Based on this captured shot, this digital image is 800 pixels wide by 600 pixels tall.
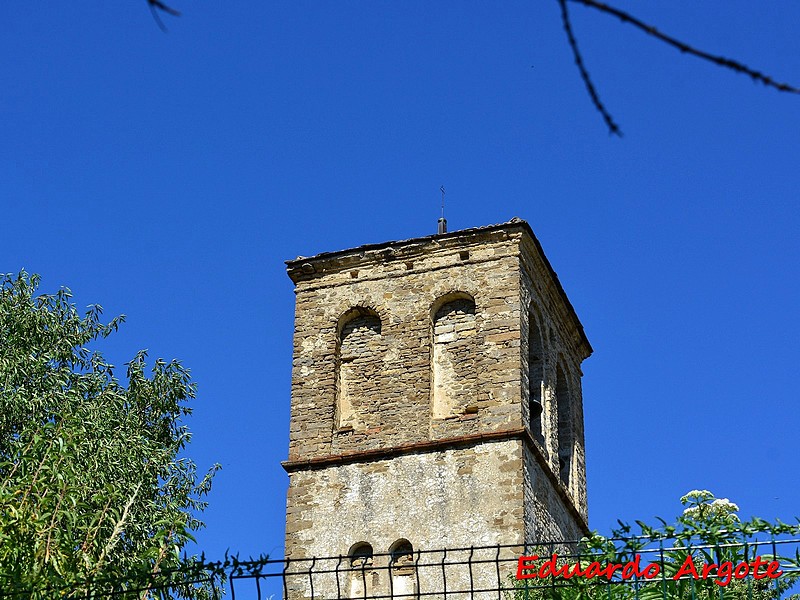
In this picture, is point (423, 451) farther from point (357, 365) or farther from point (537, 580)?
point (537, 580)

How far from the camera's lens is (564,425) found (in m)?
20.6

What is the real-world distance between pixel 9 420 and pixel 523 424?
6562 millimetres

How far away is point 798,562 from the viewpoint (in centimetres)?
734

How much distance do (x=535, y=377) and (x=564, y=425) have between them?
139cm

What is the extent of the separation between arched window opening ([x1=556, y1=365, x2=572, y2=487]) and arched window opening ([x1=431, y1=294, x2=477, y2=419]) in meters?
2.38

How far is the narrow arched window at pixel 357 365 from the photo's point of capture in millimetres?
18719

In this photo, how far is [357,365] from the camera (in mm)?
19109

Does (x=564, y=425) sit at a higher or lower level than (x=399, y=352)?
lower

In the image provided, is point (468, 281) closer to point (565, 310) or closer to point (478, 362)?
point (478, 362)

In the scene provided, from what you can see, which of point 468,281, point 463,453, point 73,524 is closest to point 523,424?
point 463,453

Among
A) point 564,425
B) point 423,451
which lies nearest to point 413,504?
point 423,451

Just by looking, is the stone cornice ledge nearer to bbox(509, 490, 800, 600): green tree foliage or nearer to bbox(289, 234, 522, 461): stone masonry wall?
bbox(289, 234, 522, 461): stone masonry wall

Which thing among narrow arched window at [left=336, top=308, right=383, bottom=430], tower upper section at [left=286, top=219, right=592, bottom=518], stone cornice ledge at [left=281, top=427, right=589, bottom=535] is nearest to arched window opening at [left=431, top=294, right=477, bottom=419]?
tower upper section at [left=286, top=219, right=592, bottom=518]

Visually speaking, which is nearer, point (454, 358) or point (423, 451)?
point (423, 451)
